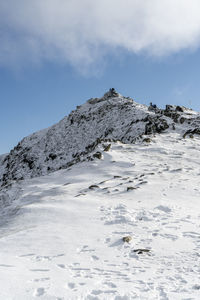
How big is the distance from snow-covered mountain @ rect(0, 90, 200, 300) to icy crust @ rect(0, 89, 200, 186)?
14130 millimetres

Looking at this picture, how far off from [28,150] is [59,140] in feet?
28.2

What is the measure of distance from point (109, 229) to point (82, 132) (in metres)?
42.3

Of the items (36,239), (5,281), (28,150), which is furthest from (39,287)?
(28,150)

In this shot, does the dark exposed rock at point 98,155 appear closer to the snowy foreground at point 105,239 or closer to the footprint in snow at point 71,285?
the snowy foreground at point 105,239

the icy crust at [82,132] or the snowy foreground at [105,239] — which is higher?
the icy crust at [82,132]

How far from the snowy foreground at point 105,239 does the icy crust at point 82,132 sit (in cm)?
2072

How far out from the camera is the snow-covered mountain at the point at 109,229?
16.5ft

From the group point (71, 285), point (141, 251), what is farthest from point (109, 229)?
point (71, 285)

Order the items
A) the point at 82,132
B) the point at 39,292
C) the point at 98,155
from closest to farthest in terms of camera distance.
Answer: the point at 39,292, the point at 98,155, the point at 82,132

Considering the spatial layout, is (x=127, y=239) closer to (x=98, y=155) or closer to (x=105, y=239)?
(x=105, y=239)

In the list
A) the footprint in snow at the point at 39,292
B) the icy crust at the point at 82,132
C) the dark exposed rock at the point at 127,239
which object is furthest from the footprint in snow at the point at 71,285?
the icy crust at the point at 82,132

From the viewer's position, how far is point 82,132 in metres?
50.0

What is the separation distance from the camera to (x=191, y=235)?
7.79m

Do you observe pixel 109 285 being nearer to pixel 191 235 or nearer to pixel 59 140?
→ pixel 191 235
